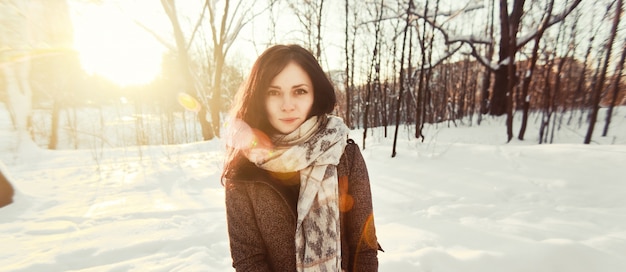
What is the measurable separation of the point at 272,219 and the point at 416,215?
7.54 feet

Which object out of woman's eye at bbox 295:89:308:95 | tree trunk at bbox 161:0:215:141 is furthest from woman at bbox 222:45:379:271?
tree trunk at bbox 161:0:215:141

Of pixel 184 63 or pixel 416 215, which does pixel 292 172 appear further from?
pixel 184 63

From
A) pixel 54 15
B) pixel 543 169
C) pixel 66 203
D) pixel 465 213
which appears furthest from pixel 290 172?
pixel 54 15

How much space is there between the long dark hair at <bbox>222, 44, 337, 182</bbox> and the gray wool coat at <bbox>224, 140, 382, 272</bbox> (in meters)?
0.14

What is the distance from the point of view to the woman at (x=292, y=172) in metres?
1.15

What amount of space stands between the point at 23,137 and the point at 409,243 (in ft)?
33.4

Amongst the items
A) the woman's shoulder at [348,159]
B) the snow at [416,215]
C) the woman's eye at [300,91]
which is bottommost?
the snow at [416,215]

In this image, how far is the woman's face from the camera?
113 centimetres

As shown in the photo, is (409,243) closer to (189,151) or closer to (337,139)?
(337,139)

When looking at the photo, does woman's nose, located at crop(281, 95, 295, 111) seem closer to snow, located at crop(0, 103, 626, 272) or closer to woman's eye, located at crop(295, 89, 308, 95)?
woman's eye, located at crop(295, 89, 308, 95)

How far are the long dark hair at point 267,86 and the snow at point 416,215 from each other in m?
1.44

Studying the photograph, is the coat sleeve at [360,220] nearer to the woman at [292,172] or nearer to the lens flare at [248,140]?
the woman at [292,172]

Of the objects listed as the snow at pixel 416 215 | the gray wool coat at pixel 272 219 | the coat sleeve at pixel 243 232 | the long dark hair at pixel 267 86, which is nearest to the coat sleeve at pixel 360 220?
the gray wool coat at pixel 272 219

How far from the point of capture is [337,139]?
1219 millimetres
